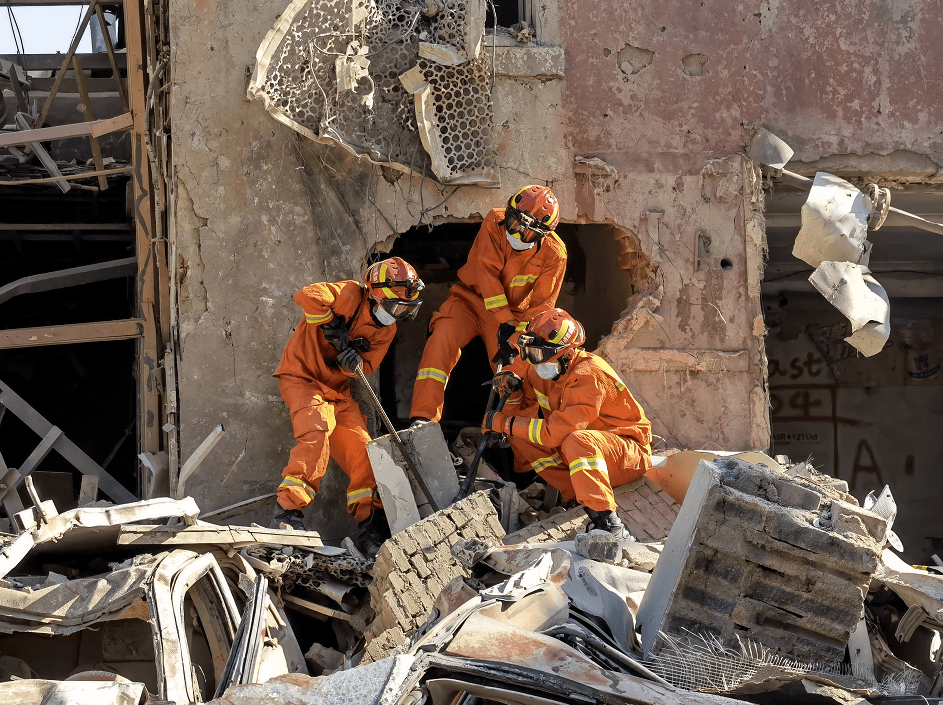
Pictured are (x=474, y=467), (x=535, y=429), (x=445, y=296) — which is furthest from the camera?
(x=445, y=296)

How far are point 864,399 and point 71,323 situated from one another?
8.11 metres

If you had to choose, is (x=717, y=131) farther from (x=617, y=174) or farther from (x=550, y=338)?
(x=550, y=338)

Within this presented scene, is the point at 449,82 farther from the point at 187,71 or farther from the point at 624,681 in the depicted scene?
the point at 624,681

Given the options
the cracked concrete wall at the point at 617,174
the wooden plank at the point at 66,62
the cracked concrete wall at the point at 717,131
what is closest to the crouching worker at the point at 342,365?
the cracked concrete wall at the point at 617,174

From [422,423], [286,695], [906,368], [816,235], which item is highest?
[816,235]

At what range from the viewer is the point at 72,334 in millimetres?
7215

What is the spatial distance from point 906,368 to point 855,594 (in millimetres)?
7306

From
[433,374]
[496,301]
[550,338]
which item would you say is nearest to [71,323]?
[433,374]

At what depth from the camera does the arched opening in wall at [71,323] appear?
31.0 ft

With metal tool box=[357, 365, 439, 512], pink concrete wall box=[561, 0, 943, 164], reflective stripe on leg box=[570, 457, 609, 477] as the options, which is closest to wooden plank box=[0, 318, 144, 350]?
metal tool box=[357, 365, 439, 512]

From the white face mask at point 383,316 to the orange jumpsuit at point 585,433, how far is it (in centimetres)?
91

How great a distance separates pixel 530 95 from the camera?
7031 millimetres

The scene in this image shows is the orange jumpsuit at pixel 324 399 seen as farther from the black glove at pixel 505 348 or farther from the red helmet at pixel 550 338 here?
the red helmet at pixel 550 338

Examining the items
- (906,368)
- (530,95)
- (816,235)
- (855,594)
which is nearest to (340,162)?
(530,95)
